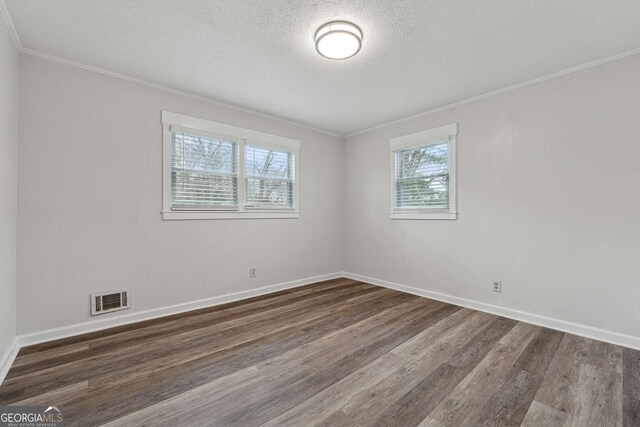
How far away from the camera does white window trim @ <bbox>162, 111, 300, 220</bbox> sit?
10.7 ft

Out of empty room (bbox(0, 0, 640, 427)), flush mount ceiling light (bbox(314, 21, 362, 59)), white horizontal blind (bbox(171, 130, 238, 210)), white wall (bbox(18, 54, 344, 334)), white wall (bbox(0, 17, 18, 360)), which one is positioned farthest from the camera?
white horizontal blind (bbox(171, 130, 238, 210))

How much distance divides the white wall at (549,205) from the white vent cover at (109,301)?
3.63m

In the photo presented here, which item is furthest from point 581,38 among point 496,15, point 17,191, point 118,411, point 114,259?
point 17,191

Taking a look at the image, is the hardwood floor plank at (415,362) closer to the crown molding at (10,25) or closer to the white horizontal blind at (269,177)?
the white horizontal blind at (269,177)

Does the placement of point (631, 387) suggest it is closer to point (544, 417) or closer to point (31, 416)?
point (544, 417)

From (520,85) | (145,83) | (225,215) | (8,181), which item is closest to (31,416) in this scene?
(8,181)

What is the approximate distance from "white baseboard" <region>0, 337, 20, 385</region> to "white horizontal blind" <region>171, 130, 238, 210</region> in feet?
5.62

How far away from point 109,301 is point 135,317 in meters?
0.31

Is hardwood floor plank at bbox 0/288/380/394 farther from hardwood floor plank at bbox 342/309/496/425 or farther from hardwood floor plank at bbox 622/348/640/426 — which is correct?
hardwood floor plank at bbox 622/348/640/426

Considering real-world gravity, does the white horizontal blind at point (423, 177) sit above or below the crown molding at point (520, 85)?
below

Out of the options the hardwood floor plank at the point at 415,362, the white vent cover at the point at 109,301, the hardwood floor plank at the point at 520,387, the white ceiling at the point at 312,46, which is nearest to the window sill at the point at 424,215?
the hardwood floor plank at the point at 415,362

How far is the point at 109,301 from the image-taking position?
291 cm

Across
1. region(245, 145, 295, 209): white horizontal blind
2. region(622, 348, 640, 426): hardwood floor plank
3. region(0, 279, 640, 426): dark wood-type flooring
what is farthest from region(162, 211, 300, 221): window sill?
region(622, 348, 640, 426): hardwood floor plank

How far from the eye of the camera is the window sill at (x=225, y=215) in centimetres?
332
